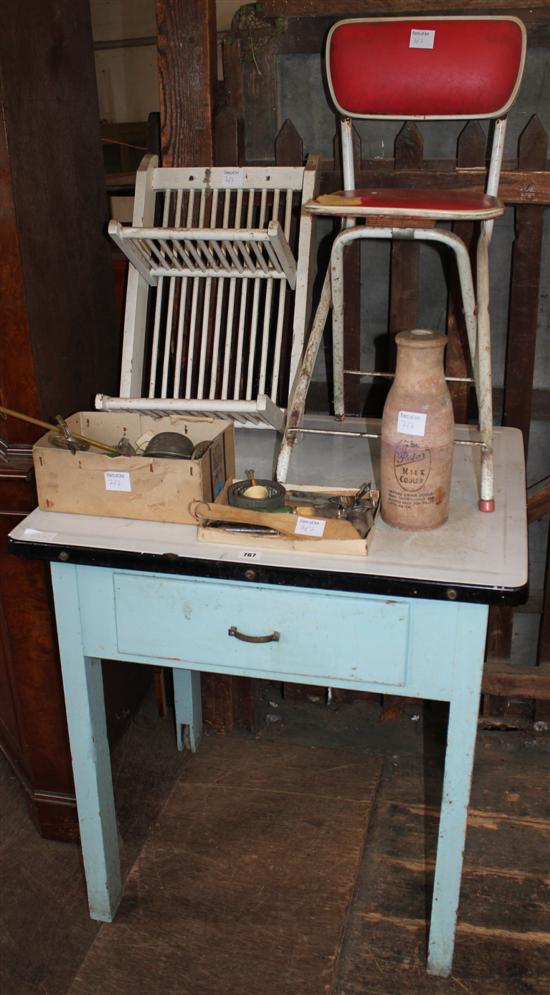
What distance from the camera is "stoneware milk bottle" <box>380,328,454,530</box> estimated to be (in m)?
1.38

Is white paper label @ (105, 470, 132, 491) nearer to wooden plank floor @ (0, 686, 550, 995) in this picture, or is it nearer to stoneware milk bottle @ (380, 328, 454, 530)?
stoneware milk bottle @ (380, 328, 454, 530)

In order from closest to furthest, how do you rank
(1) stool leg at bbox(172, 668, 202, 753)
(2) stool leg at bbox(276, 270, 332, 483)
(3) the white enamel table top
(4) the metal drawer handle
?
(3) the white enamel table top
(4) the metal drawer handle
(2) stool leg at bbox(276, 270, 332, 483)
(1) stool leg at bbox(172, 668, 202, 753)

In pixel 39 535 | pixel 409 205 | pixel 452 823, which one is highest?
pixel 409 205

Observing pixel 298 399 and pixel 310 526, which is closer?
pixel 310 526

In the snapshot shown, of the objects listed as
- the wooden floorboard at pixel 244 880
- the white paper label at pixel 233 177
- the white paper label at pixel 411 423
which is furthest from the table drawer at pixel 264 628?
the white paper label at pixel 233 177

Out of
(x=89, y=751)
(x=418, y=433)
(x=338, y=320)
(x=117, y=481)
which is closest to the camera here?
(x=418, y=433)

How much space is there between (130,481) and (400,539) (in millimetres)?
445

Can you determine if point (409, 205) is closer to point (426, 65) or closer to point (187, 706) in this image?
point (426, 65)

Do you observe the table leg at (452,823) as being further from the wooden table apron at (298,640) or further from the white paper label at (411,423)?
the white paper label at (411,423)

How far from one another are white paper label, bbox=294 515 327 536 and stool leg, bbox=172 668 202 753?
921 millimetres

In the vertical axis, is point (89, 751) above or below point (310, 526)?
below

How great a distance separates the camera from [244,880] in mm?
1909

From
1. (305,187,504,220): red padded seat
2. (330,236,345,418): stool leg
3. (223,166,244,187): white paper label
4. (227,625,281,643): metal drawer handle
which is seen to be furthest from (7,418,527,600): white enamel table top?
(223,166,244,187): white paper label

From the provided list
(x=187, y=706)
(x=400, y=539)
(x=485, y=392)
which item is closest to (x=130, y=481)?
(x=400, y=539)
